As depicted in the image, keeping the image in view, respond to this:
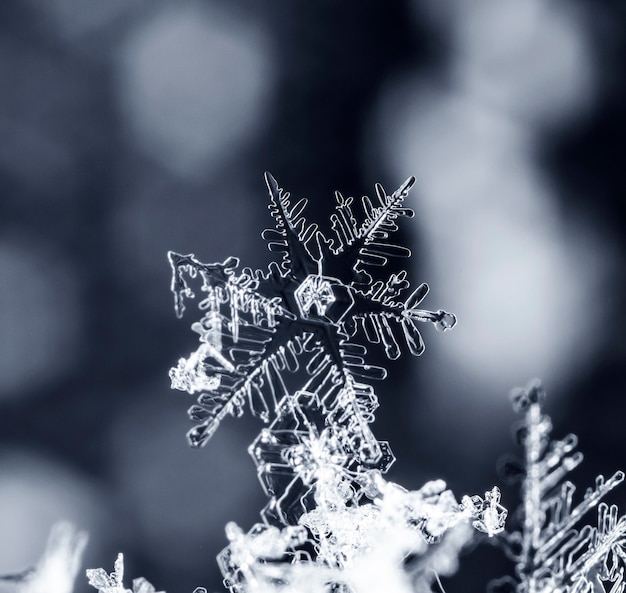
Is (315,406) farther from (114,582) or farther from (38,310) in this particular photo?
(38,310)

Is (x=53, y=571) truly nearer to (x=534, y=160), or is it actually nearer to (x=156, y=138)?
(x=156, y=138)

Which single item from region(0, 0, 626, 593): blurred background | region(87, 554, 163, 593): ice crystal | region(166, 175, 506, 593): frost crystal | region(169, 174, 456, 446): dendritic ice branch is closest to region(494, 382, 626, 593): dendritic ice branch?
region(166, 175, 506, 593): frost crystal

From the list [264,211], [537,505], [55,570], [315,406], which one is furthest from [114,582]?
[264,211]

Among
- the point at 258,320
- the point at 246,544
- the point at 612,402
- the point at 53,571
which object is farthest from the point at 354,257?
the point at 612,402

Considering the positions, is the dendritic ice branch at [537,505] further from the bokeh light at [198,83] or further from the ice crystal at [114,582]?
the bokeh light at [198,83]

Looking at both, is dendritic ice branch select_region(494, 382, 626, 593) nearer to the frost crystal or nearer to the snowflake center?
the frost crystal
